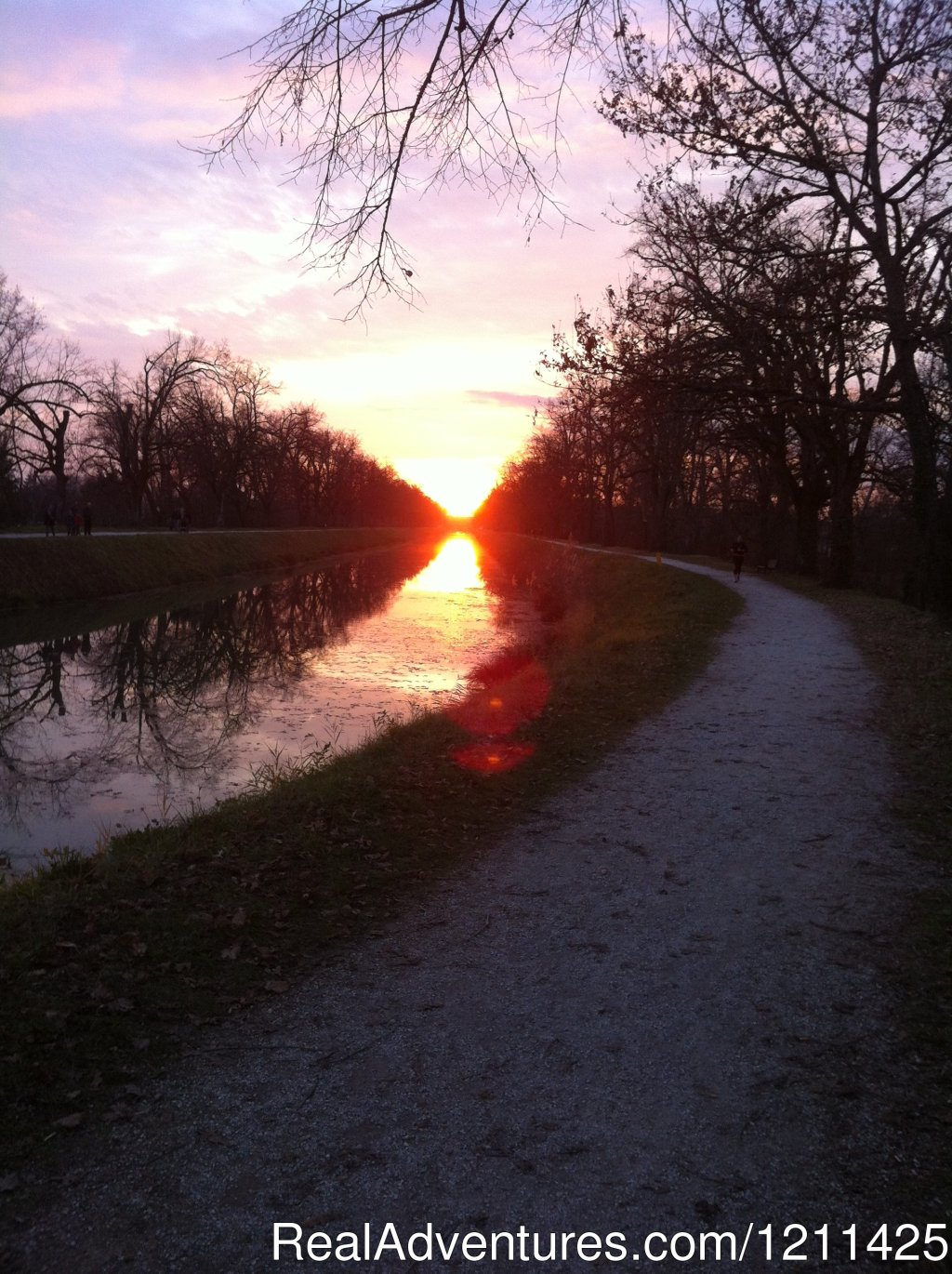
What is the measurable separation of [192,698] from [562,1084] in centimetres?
1350

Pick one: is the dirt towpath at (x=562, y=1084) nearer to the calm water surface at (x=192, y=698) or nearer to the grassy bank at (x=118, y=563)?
the calm water surface at (x=192, y=698)

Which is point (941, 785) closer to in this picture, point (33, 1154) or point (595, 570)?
point (33, 1154)

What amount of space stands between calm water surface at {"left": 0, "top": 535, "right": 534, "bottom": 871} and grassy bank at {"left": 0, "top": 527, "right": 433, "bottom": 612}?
3899 millimetres

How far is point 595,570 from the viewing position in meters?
39.9

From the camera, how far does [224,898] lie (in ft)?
18.4

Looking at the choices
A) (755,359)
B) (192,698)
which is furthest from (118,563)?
(755,359)

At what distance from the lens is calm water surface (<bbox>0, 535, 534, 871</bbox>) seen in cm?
996

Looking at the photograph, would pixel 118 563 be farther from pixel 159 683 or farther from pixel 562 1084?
pixel 562 1084

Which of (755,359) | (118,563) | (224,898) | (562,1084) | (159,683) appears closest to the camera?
(562,1084)

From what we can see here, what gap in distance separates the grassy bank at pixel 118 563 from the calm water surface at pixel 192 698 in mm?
3899

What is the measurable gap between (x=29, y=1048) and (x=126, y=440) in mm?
60928

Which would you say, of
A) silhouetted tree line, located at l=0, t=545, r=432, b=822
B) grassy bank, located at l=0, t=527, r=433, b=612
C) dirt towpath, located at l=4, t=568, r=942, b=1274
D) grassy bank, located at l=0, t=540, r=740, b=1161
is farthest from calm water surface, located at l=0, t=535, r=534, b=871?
dirt towpath, located at l=4, t=568, r=942, b=1274

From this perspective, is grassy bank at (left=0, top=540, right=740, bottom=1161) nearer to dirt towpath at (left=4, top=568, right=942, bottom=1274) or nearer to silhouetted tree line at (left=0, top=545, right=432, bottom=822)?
dirt towpath at (left=4, top=568, right=942, bottom=1274)

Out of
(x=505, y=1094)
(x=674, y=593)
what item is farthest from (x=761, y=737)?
(x=674, y=593)
